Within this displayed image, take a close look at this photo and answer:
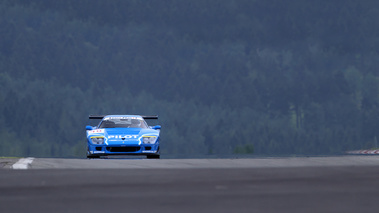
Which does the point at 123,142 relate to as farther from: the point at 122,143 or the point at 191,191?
the point at 191,191

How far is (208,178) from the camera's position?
Answer: 15.7m

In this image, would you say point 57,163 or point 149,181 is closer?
point 149,181

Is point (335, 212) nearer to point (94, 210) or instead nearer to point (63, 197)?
point (94, 210)

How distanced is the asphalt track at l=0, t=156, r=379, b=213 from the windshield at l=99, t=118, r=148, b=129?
921 centimetres

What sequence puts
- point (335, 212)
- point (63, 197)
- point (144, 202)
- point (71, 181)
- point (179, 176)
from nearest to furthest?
point (335, 212), point (144, 202), point (63, 197), point (71, 181), point (179, 176)

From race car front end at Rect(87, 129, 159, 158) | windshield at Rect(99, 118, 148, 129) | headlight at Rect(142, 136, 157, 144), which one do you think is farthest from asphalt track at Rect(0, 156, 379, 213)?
windshield at Rect(99, 118, 148, 129)

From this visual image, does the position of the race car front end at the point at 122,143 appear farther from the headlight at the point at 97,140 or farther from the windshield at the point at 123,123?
the windshield at the point at 123,123

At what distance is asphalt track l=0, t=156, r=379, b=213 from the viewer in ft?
33.3

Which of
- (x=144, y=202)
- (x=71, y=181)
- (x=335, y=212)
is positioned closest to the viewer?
(x=335, y=212)

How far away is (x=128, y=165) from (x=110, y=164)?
521 mm

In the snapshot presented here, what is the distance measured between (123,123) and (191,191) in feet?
55.7

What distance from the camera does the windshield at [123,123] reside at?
95.3 feet

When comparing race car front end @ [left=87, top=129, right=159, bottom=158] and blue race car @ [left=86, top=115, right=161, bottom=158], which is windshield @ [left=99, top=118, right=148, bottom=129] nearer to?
blue race car @ [left=86, top=115, right=161, bottom=158]

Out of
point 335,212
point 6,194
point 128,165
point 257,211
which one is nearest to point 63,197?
point 6,194
